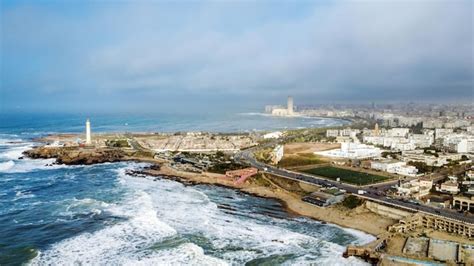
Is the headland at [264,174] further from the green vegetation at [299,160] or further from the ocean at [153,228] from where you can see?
the ocean at [153,228]

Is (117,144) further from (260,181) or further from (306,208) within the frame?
(306,208)

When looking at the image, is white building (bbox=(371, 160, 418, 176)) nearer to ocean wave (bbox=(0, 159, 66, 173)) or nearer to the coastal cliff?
the coastal cliff

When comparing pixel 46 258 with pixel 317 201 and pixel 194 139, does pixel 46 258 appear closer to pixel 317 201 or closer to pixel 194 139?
pixel 317 201

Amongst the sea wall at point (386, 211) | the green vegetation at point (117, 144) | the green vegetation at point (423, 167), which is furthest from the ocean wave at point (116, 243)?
the green vegetation at point (117, 144)

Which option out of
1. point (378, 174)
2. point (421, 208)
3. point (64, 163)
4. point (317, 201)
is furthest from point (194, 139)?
point (421, 208)

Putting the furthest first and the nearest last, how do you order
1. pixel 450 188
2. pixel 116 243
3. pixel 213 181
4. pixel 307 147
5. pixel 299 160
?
pixel 307 147
pixel 299 160
pixel 213 181
pixel 450 188
pixel 116 243

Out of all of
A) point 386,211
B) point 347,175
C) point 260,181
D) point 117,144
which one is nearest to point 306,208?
point 386,211
